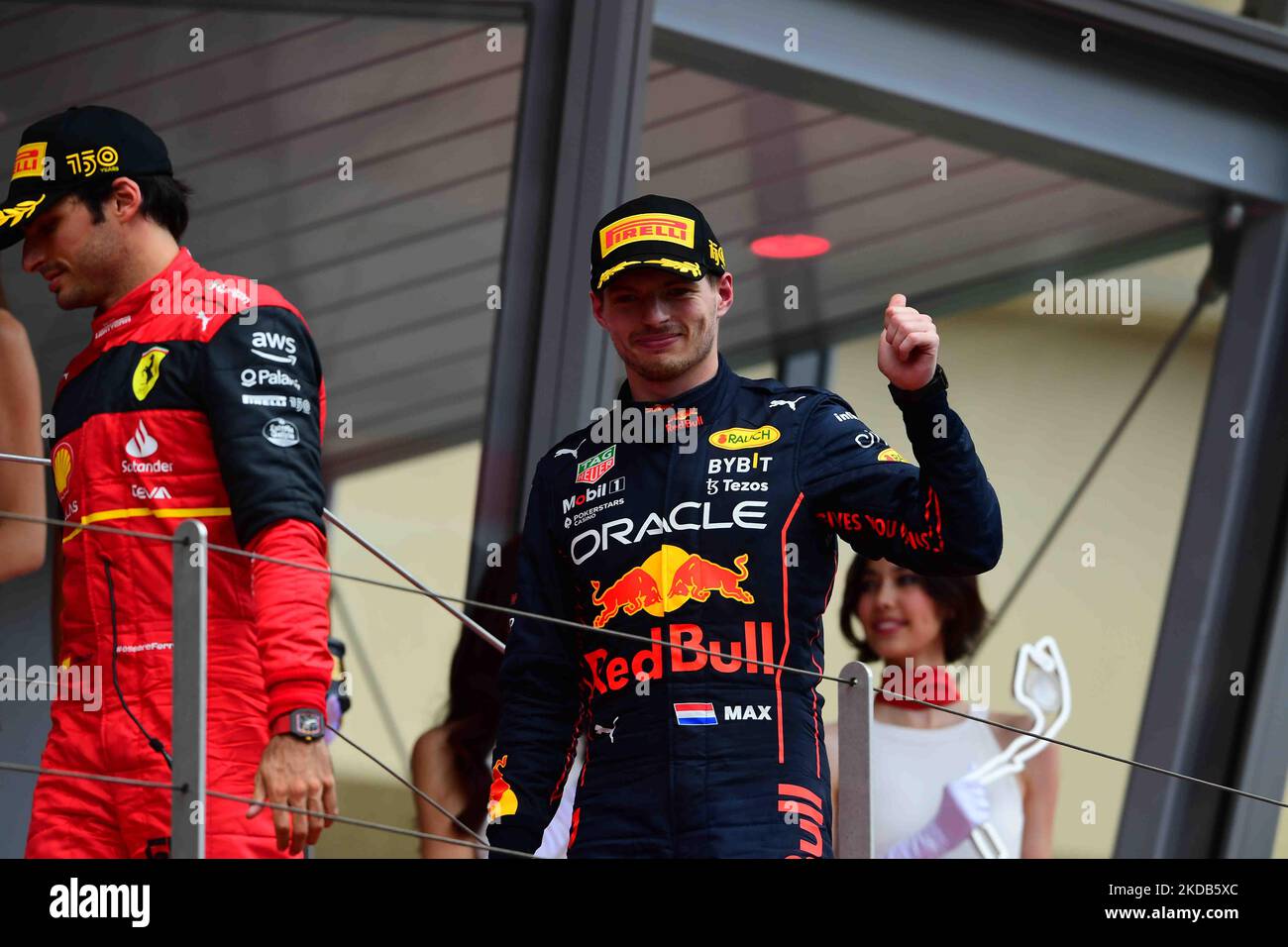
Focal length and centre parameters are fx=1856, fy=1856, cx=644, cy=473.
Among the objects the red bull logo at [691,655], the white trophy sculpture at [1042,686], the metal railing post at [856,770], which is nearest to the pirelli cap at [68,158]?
the red bull logo at [691,655]

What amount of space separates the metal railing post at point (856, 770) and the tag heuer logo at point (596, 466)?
526 mm

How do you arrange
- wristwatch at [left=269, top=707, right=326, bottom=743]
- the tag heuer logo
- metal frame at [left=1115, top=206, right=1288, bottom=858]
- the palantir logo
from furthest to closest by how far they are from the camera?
1. metal frame at [left=1115, top=206, right=1288, bottom=858]
2. the tag heuer logo
3. the palantir logo
4. wristwatch at [left=269, top=707, right=326, bottom=743]

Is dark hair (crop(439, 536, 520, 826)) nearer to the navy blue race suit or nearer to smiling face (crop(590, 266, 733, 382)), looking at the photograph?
the navy blue race suit

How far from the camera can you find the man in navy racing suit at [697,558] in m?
2.68

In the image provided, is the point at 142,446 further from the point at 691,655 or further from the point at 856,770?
the point at 856,770

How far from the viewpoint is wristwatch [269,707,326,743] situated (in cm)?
262

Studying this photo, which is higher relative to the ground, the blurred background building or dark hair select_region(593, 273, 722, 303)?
the blurred background building

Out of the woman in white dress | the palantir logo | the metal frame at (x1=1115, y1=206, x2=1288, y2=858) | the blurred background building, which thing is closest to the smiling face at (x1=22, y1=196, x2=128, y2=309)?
the palantir logo

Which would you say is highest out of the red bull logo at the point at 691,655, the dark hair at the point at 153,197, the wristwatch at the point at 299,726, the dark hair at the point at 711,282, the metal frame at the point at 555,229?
the metal frame at the point at 555,229

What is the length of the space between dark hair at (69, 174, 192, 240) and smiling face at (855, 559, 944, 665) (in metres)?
3.02

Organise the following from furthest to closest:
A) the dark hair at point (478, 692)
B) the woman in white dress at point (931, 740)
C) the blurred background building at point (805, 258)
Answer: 1. the woman in white dress at point (931, 740)
2. the dark hair at point (478, 692)
3. the blurred background building at point (805, 258)

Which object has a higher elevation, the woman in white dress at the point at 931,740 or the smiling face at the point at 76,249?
the smiling face at the point at 76,249

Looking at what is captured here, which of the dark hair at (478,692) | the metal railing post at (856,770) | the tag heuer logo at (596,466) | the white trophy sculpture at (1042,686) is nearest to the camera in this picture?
the metal railing post at (856,770)

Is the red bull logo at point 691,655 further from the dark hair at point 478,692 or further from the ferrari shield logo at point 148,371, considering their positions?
the dark hair at point 478,692
